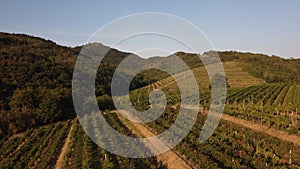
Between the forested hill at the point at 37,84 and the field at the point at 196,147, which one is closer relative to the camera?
the field at the point at 196,147

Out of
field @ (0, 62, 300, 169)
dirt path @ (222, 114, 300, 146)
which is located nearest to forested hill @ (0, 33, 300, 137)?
field @ (0, 62, 300, 169)

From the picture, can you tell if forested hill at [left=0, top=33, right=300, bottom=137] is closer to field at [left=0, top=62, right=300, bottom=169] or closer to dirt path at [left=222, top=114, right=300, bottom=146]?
field at [left=0, top=62, right=300, bottom=169]

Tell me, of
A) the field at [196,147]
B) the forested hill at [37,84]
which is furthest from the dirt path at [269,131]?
the forested hill at [37,84]

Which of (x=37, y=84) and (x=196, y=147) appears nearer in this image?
(x=196, y=147)

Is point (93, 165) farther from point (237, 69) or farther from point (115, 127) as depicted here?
point (237, 69)

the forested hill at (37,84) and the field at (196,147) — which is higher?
the forested hill at (37,84)

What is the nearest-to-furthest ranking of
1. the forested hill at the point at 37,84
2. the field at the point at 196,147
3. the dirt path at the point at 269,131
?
the field at the point at 196,147 → the dirt path at the point at 269,131 → the forested hill at the point at 37,84

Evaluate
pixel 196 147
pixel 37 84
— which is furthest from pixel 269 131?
pixel 37 84

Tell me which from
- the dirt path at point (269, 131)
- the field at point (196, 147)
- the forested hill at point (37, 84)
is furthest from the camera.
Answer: the forested hill at point (37, 84)

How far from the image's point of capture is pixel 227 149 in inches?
727

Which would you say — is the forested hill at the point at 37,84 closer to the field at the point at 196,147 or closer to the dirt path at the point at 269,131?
the field at the point at 196,147

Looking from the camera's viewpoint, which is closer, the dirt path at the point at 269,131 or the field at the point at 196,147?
the field at the point at 196,147

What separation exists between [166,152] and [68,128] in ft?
54.5

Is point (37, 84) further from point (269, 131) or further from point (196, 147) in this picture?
point (269, 131)
